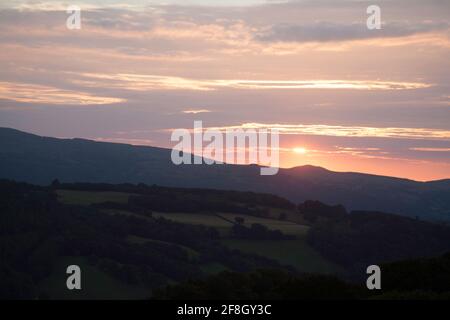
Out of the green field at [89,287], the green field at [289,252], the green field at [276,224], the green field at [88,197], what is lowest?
the green field at [89,287]

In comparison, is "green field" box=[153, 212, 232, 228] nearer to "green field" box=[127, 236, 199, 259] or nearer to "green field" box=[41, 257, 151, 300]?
"green field" box=[127, 236, 199, 259]

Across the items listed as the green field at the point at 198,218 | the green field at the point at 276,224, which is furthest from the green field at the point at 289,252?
the green field at the point at 198,218

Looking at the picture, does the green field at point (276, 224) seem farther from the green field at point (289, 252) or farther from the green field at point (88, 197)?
the green field at point (88, 197)

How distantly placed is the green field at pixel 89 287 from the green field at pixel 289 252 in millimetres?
23011

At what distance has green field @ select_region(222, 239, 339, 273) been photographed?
353 ft

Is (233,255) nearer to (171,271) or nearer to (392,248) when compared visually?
(171,271)

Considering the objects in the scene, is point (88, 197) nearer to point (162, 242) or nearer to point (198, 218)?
point (198, 218)

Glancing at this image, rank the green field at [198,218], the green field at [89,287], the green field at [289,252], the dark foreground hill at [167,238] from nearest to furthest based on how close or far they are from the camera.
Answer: the green field at [89,287]
the dark foreground hill at [167,238]
the green field at [289,252]
the green field at [198,218]

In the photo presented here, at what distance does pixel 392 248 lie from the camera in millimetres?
129875

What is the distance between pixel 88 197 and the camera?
424ft

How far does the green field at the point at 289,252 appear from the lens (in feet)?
353
